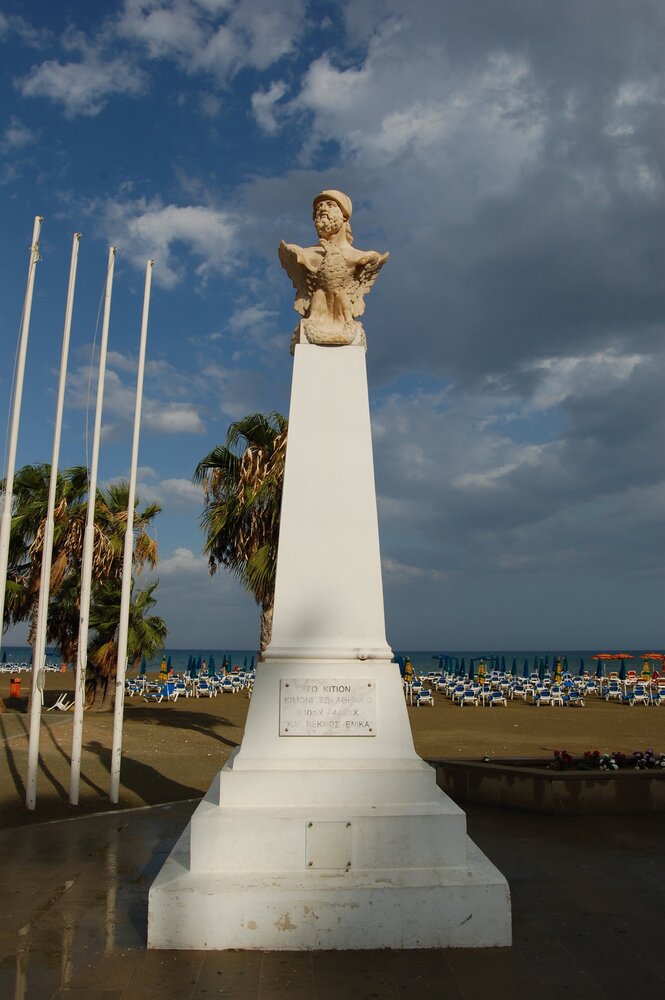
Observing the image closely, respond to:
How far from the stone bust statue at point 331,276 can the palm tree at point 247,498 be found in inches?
330

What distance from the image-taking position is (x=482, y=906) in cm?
467

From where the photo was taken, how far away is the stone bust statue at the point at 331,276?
6.47 metres

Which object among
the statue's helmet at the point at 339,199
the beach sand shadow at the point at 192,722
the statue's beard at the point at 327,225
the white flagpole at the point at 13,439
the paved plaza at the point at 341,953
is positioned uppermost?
the statue's helmet at the point at 339,199

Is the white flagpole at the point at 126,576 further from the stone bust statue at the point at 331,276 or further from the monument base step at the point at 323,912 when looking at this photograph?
the monument base step at the point at 323,912

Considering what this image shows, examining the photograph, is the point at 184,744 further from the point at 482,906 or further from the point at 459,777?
the point at 482,906

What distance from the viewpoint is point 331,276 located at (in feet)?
21.2

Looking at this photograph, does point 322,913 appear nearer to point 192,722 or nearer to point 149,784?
point 149,784

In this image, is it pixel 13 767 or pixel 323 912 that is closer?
pixel 323 912

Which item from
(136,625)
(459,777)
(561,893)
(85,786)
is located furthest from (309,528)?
(136,625)

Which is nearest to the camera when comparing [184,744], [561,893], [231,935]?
[231,935]

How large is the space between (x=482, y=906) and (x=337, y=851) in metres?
0.98

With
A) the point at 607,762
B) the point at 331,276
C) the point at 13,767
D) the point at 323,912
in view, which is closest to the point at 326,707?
the point at 323,912

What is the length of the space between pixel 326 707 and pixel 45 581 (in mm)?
5779

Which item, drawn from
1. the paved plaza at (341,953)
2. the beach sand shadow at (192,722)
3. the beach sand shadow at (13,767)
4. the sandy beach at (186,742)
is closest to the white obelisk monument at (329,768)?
the paved plaza at (341,953)
